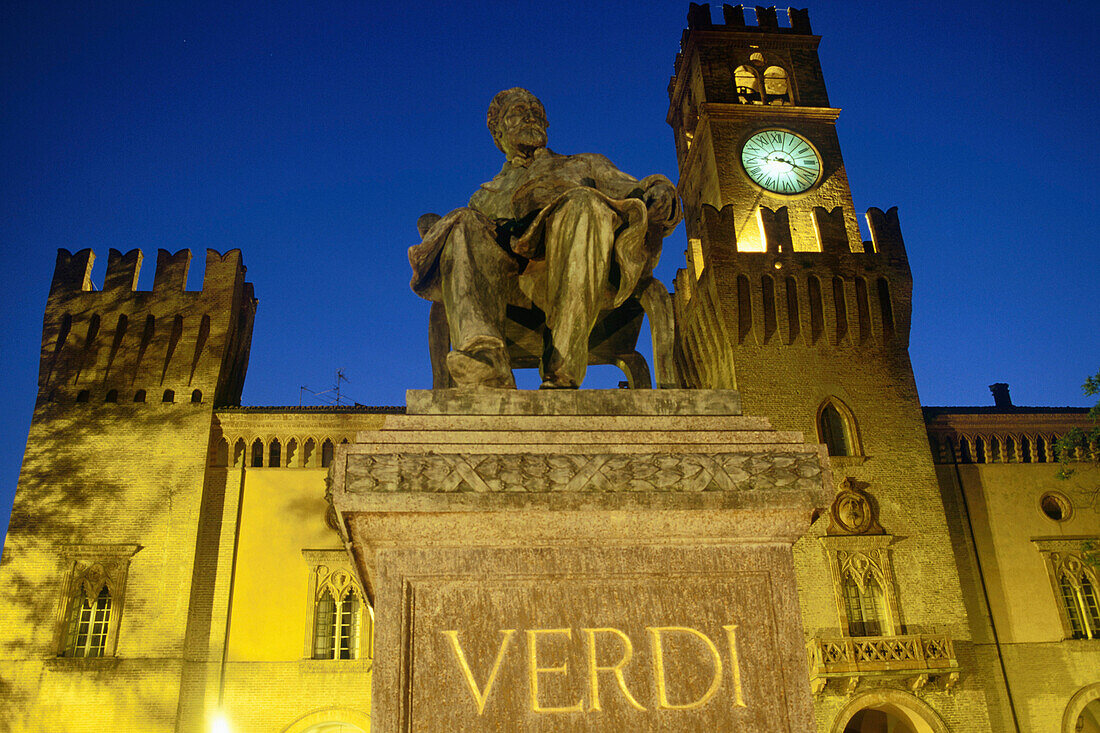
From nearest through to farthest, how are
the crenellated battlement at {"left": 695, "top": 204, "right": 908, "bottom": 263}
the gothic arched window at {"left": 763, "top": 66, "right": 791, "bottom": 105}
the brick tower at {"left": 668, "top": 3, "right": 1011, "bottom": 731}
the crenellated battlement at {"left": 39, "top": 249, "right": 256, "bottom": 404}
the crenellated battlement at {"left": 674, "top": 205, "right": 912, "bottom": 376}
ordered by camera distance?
1. the brick tower at {"left": 668, "top": 3, "right": 1011, "bottom": 731}
2. the crenellated battlement at {"left": 39, "top": 249, "right": 256, "bottom": 404}
3. the crenellated battlement at {"left": 674, "top": 205, "right": 912, "bottom": 376}
4. the crenellated battlement at {"left": 695, "top": 204, "right": 908, "bottom": 263}
5. the gothic arched window at {"left": 763, "top": 66, "right": 791, "bottom": 105}

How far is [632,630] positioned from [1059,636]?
1929cm

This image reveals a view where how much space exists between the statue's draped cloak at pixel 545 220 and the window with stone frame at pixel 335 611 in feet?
49.2

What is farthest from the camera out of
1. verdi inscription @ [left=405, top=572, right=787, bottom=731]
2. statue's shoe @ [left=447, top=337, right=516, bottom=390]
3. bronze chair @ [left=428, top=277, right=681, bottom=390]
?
bronze chair @ [left=428, top=277, right=681, bottom=390]

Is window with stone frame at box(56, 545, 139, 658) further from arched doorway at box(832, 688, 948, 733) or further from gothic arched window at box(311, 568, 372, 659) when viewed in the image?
arched doorway at box(832, 688, 948, 733)

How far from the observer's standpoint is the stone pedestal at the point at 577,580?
7.16 ft

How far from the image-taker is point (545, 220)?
3330 millimetres

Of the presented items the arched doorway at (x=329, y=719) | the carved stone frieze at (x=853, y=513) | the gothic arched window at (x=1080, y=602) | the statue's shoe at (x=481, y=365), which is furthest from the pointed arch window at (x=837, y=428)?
the statue's shoe at (x=481, y=365)

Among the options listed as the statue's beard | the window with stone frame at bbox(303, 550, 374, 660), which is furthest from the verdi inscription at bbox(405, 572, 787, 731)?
the window with stone frame at bbox(303, 550, 374, 660)

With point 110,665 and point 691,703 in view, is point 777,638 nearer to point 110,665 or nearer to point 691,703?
point 691,703

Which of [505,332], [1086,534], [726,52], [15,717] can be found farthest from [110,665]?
[726,52]

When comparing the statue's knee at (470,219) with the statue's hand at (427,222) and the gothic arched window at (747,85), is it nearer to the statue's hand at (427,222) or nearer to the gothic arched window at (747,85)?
the statue's hand at (427,222)

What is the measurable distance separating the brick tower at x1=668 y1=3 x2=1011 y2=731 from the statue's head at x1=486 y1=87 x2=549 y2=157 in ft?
44.3

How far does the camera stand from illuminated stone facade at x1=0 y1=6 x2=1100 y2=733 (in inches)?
666

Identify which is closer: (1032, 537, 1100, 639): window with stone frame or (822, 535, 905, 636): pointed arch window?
(822, 535, 905, 636): pointed arch window
